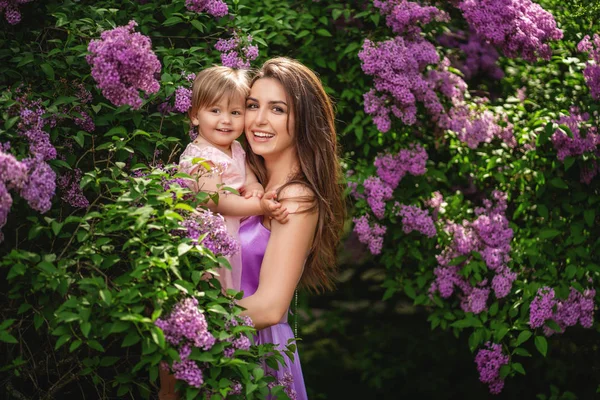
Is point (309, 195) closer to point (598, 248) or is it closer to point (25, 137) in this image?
point (25, 137)

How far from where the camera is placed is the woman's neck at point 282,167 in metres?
3.16

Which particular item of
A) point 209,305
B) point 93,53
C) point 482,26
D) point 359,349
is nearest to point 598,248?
point 482,26

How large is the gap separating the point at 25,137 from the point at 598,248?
294 centimetres

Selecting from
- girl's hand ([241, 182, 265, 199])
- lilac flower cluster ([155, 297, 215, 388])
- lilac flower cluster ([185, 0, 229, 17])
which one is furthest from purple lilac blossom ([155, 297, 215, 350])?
lilac flower cluster ([185, 0, 229, 17])

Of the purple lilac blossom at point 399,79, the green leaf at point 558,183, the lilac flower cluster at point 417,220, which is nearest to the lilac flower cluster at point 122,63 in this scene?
the purple lilac blossom at point 399,79

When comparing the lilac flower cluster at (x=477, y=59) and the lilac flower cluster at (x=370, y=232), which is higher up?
the lilac flower cluster at (x=477, y=59)

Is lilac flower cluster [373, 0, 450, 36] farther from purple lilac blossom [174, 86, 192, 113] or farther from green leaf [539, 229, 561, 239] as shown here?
purple lilac blossom [174, 86, 192, 113]

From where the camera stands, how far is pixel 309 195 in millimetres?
3051

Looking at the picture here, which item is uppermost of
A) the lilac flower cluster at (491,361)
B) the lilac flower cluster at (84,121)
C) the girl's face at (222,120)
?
the lilac flower cluster at (84,121)

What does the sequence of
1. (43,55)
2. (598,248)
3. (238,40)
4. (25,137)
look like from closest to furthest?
(25,137)
(43,55)
(238,40)
(598,248)

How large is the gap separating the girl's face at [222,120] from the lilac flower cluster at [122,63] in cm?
48

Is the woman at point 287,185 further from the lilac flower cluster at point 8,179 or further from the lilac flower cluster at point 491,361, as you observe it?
the lilac flower cluster at point 491,361

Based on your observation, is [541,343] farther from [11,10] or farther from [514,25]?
[11,10]

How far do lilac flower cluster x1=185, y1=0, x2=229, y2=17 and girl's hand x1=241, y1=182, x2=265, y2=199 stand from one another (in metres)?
0.81
